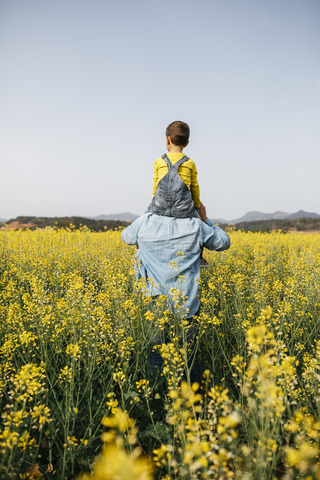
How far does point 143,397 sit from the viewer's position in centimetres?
181

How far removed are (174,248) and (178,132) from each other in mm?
985

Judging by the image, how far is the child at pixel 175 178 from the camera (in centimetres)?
223

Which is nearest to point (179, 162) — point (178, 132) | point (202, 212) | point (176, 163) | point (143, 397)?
point (176, 163)

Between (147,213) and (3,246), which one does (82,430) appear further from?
(3,246)

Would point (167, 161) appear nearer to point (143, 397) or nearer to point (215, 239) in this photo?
point (215, 239)

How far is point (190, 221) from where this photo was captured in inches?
88.0

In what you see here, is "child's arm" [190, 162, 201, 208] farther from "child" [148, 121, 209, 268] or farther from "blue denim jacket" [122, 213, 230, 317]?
"blue denim jacket" [122, 213, 230, 317]

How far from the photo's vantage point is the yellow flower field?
3.20ft

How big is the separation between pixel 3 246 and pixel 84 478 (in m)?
5.66

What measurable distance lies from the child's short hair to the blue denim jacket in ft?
2.22

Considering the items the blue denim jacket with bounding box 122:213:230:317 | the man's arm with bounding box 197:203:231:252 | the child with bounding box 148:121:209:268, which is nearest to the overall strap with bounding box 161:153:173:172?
the child with bounding box 148:121:209:268

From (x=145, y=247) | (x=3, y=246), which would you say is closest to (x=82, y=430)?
(x=145, y=247)

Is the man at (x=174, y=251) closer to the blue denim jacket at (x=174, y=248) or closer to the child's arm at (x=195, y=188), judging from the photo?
the blue denim jacket at (x=174, y=248)

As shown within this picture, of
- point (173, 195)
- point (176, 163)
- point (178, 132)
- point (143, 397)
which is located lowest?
point (143, 397)
